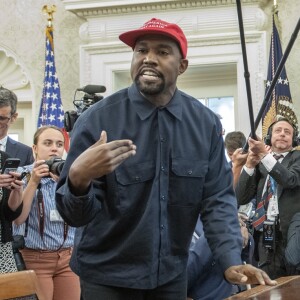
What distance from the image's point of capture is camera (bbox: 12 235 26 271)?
3.20 meters

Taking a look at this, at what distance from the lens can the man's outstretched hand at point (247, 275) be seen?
1713mm

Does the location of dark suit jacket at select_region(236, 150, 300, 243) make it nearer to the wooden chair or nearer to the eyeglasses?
the eyeglasses

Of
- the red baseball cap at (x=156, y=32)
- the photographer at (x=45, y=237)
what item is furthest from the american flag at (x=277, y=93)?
the red baseball cap at (x=156, y=32)

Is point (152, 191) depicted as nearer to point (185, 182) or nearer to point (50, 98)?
point (185, 182)

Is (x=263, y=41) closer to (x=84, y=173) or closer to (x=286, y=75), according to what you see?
(x=286, y=75)

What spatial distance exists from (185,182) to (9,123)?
179 cm

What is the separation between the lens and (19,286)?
1725 millimetres

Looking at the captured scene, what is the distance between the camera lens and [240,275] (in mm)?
1842

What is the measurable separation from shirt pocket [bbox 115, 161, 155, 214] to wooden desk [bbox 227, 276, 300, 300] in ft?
1.46

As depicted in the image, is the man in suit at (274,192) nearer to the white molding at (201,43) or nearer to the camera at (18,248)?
the camera at (18,248)

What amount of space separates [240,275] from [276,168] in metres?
2.27

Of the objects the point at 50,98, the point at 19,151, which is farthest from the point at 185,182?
the point at 50,98

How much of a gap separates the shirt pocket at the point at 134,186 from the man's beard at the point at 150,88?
20cm

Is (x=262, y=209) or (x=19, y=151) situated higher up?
(x=19, y=151)
